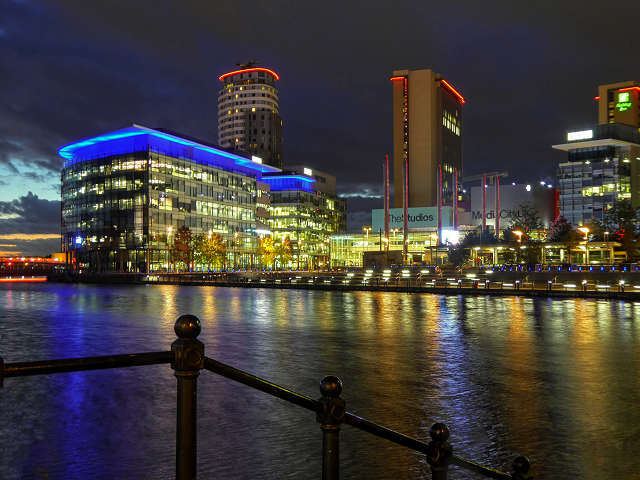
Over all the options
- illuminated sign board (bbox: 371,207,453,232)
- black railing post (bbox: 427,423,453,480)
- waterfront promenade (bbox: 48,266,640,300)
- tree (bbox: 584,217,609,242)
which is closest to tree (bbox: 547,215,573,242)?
tree (bbox: 584,217,609,242)

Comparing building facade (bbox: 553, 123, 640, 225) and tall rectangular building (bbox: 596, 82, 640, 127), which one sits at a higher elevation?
tall rectangular building (bbox: 596, 82, 640, 127)

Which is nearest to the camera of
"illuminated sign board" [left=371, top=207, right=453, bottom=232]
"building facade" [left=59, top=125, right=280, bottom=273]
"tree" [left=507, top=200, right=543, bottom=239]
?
"tree" [left=507, top=200, right=543, bottom=239]

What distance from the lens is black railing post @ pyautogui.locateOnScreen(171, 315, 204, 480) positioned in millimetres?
2881

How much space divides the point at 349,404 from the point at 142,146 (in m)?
105

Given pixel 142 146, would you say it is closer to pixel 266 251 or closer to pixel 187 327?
pixel 266 251

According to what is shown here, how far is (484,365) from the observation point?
13.5 m

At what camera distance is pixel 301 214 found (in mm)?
165375

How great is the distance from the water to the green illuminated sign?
20043 cm

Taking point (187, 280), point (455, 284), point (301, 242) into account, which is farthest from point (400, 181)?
point (455, 284)

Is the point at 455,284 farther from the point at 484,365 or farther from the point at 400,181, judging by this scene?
the point at 400,181

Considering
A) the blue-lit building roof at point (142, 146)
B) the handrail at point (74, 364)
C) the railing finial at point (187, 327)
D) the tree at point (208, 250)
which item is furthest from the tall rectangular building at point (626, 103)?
the handrail at point (74, 364)

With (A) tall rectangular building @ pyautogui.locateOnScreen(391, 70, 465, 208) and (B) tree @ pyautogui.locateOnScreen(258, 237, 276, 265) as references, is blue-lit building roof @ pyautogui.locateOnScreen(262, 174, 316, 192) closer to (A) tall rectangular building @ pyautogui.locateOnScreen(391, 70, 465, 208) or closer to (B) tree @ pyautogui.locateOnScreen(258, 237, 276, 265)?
(B) tree @ pyautogui.locateOnScreen(258, 237, 276, 265)

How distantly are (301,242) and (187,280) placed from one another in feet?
300

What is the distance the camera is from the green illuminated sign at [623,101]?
7618 inches
